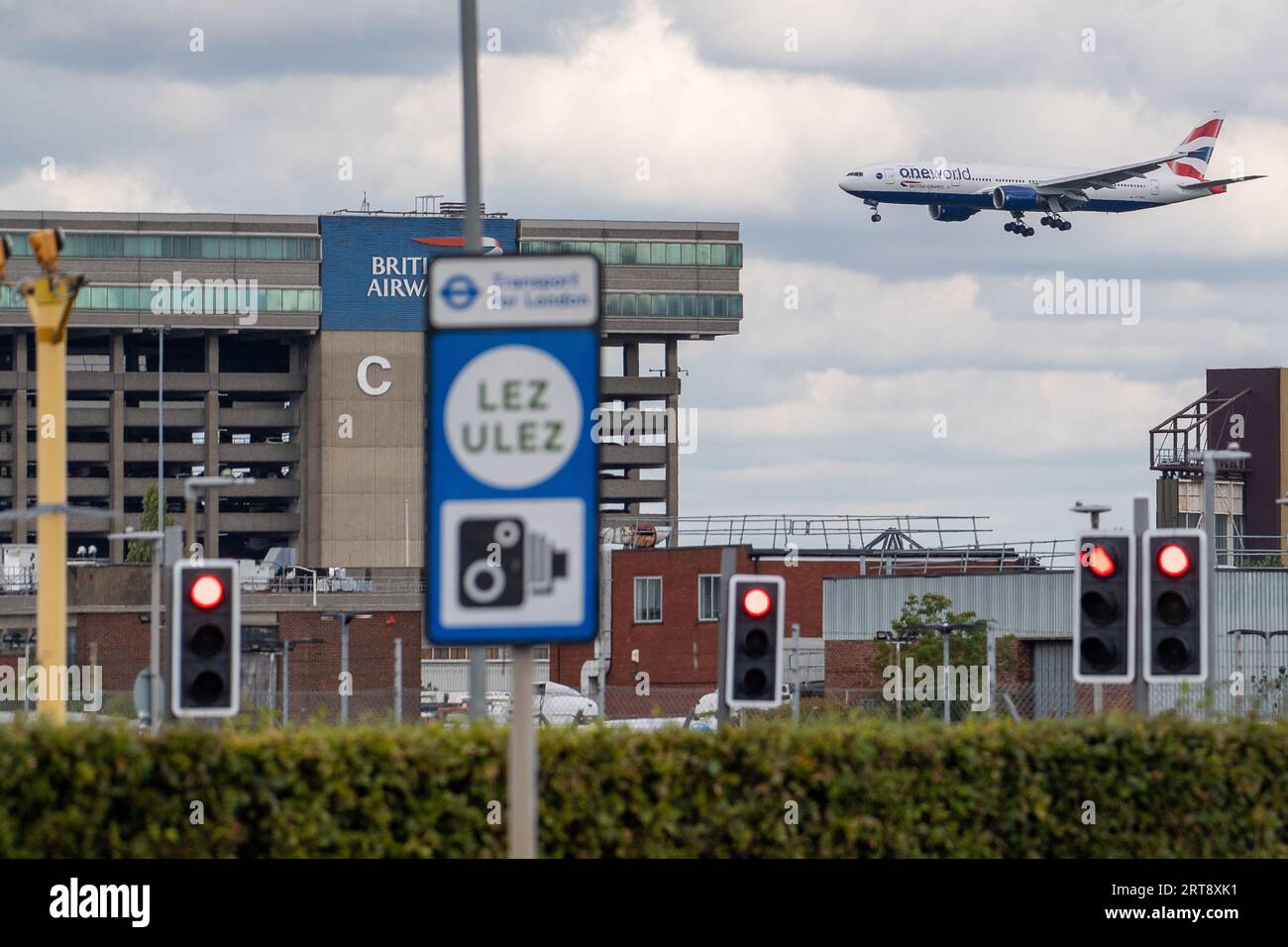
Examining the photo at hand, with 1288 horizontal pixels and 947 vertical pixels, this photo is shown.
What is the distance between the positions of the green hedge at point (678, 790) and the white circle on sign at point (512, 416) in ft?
13.5

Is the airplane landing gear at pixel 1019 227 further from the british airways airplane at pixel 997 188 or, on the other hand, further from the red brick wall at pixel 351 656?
the red brick wall at pixel 351 656

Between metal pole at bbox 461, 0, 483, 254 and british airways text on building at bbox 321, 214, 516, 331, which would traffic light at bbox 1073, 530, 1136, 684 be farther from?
british airways text on building at bbox 321, 214, 516, 331

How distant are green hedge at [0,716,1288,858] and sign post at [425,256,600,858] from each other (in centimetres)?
390

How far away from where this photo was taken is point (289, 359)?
138875mm

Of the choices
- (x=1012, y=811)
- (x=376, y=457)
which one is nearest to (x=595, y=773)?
(x=1012, y=811)

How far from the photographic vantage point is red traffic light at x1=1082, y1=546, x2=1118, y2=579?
52.3 ft

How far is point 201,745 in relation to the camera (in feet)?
35.6

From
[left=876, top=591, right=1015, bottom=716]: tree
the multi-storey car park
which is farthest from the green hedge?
the multi-storey car park

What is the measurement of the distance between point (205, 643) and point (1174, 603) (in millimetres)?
7565

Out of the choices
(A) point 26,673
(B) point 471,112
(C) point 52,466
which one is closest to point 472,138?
(B) point 471,112

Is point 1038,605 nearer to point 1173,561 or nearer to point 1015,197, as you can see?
point 1173,561
